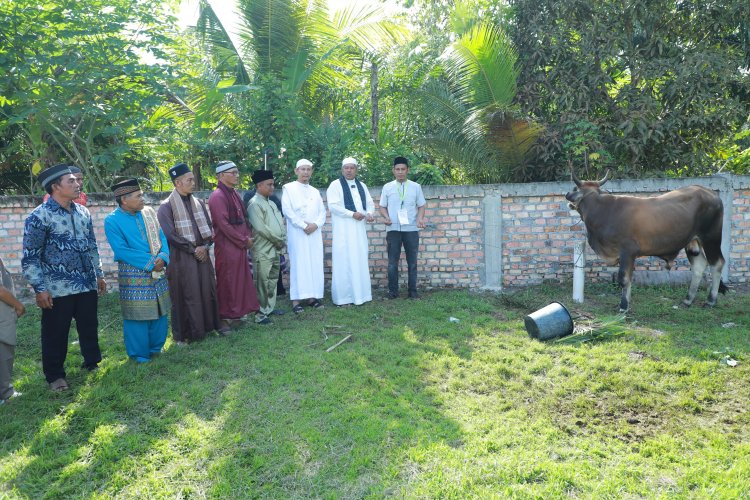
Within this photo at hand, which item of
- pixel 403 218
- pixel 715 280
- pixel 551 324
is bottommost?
pixel 551 324

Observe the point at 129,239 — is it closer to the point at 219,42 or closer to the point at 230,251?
the point at 230,251

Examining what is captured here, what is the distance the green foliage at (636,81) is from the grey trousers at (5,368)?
6834 mm

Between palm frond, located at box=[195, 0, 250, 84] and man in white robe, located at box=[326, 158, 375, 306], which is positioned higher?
palm frond, located at box=[195, 0, 250, 84]

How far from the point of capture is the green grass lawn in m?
2.94

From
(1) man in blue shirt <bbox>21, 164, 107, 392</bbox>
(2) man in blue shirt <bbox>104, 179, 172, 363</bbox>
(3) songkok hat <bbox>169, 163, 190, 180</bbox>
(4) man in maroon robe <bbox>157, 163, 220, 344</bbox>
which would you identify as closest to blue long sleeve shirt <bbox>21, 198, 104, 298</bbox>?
(1) man in blue shirt <bbox>21, 164, 107, 392</bbox>

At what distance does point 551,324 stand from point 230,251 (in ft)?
11.2

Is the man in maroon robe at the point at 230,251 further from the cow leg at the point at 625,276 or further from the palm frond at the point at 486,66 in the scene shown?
the cow leg at the point at 625,276

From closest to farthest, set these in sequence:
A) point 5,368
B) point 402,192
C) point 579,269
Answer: point 5,368 < point 579,269 < point 402,192

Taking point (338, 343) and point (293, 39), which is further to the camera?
point (293, 39)

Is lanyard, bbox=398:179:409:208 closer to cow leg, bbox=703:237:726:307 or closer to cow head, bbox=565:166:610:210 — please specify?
cow head, bbox=565:166:610:210

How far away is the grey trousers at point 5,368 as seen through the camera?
13.3 feet

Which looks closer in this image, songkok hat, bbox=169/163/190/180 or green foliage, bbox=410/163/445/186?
songkok hat, bbox=169/163/190/180

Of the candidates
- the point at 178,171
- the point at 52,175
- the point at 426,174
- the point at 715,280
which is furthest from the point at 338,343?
the point at 715,280

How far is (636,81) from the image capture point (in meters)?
7.82
